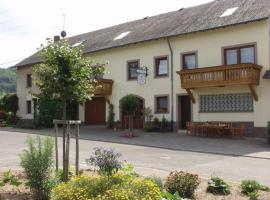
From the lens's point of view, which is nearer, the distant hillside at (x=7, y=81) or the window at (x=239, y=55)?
the window at (x=239, y=55)

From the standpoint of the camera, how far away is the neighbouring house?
79.3 feet

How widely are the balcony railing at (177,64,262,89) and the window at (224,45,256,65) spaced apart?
1.27m

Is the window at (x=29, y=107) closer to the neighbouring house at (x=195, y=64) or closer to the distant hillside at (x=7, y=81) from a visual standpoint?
the neighbouring house at (x=195, y=64)

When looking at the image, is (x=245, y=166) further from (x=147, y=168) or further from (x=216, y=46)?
(x=216, y=46)

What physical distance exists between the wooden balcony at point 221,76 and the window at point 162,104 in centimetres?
297

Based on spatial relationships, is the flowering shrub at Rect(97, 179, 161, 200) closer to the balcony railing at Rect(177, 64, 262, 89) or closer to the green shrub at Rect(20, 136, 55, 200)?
the green shrub at Rect(20, 136, 55, 200)

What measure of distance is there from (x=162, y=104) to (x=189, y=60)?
→ 3.49 m

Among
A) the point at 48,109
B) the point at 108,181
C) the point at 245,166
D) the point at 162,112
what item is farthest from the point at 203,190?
the point at 48,109

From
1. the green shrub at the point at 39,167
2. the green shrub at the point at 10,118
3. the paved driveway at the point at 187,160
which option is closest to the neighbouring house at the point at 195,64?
the paved driveway at the point at 187,160

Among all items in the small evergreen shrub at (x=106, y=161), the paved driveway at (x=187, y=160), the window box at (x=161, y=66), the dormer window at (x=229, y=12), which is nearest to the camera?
the small evergreen shrub at (x=106, y=161)

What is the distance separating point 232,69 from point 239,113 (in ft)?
8.61

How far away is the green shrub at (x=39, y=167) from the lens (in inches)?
319

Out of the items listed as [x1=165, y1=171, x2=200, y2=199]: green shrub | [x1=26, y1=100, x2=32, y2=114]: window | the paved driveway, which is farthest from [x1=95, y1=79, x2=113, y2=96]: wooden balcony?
[x1=165, y1=171, x2=200, y2=199]: green shrub

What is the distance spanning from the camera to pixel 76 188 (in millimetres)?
6508
